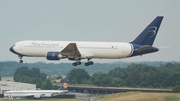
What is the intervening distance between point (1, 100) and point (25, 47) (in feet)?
181

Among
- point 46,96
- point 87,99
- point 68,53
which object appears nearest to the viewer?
point 68,53

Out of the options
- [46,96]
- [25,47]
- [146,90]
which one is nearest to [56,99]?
[46,96]

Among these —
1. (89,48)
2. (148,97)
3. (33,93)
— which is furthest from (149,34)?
(33,93)

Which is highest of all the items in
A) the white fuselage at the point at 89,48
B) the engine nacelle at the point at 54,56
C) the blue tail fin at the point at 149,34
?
the blue tail fin at the point at 149,34

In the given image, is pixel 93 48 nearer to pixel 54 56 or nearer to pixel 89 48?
pixel 89 48

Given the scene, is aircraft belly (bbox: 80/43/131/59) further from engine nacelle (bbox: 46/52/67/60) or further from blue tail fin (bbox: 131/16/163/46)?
engine nacelle (bbox: 46/52/67/60)

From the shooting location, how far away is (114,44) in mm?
121062

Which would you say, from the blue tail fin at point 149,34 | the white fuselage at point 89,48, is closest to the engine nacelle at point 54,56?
the white fuselage at point 89,48

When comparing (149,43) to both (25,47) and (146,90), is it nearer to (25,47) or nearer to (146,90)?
(25,47)

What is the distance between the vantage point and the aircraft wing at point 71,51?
118 metres

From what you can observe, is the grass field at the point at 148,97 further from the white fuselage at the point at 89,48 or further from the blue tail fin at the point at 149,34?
the white fuselage at the point at 89,48

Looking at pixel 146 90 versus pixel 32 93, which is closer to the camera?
pixel 146 90

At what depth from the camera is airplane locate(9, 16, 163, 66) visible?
119312 millimetres

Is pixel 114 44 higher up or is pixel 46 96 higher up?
pixel 114 44
